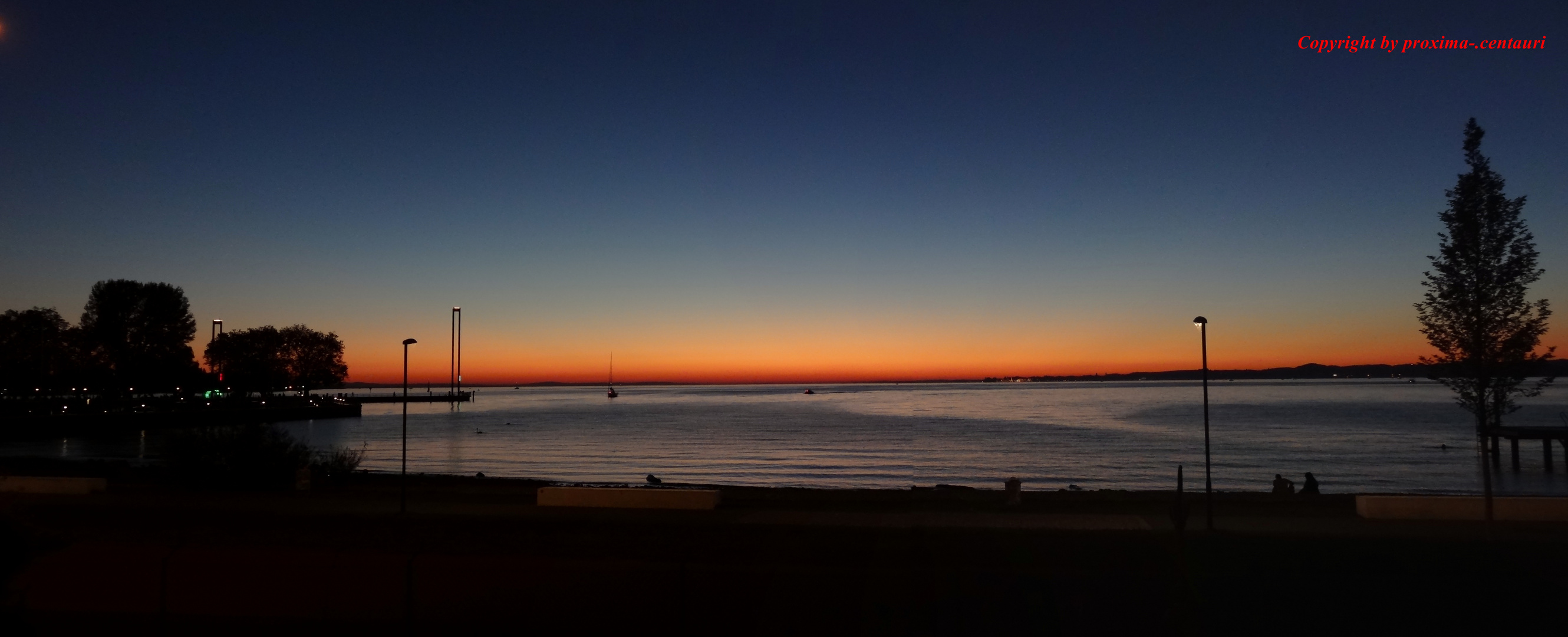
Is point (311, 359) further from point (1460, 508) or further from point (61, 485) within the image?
point (1460, 508)

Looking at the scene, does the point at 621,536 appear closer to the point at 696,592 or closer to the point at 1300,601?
the point at 696,592

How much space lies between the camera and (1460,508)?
18.3m

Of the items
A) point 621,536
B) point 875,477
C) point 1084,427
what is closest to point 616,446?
point 875,477

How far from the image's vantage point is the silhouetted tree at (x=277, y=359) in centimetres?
13425

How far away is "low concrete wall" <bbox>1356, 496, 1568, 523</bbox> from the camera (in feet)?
58.2

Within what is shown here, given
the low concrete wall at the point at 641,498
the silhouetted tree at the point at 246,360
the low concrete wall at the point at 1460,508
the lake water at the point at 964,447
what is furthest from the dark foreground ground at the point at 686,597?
the silhouetted tree at the point at 246,360

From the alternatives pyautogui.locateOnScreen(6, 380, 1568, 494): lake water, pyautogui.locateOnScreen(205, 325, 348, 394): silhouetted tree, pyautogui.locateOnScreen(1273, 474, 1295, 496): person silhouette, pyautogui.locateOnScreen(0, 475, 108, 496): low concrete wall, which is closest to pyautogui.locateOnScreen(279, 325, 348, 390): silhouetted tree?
pyautogui.locateOnScreen(205, 325, 348, 394): silhouetted tree

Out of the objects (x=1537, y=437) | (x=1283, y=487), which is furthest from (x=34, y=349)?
(x=1537, y=437)

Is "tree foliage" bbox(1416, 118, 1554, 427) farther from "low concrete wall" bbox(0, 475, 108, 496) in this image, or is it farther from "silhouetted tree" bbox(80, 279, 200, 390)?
"silhouetted tree" bbox(80, 279, 200, 390)

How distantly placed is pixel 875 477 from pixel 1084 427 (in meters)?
47.2

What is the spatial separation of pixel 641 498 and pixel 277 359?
14023 cm

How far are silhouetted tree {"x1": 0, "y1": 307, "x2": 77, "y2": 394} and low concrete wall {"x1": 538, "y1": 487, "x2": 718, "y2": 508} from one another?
372ft

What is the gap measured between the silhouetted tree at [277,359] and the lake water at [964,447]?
71.5 ft

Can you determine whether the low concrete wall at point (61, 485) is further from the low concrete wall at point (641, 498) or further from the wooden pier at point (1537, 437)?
the wooden pier at point (1537, 437)
